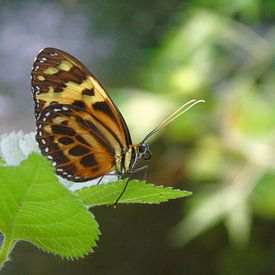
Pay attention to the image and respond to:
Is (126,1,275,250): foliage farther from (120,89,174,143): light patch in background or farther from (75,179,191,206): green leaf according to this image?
(75,179,191,206): green leaf

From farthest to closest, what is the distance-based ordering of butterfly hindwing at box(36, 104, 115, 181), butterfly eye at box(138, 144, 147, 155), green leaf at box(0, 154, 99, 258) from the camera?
butterfly eye at box(138, 144, 147, 155), butterfly hindwing at box(36, 104, 115, 181), green leaf at box(0, 154, 99, 258)

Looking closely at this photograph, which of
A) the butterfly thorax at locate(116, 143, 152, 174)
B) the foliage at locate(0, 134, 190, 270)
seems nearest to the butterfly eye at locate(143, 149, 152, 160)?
the butterfly thorax at locate(116, 143, 152, 174)

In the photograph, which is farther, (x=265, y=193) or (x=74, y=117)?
(x=265, y=193)

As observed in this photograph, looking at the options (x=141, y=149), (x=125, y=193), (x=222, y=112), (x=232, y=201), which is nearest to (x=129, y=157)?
(x=141, y=149)

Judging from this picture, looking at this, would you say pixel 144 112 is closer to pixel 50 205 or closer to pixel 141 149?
pixel 141 149

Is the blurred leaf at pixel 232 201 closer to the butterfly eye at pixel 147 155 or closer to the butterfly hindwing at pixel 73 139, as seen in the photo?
the butterfly eye at pixel 147 155

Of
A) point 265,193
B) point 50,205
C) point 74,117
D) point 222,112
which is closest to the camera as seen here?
point 50,205

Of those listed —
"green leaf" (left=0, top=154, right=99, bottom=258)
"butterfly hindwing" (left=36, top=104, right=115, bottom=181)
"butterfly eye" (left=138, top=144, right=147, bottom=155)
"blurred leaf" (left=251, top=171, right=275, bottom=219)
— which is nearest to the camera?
"green leaf" (left=0, top=154, right=99, bottom=258)
